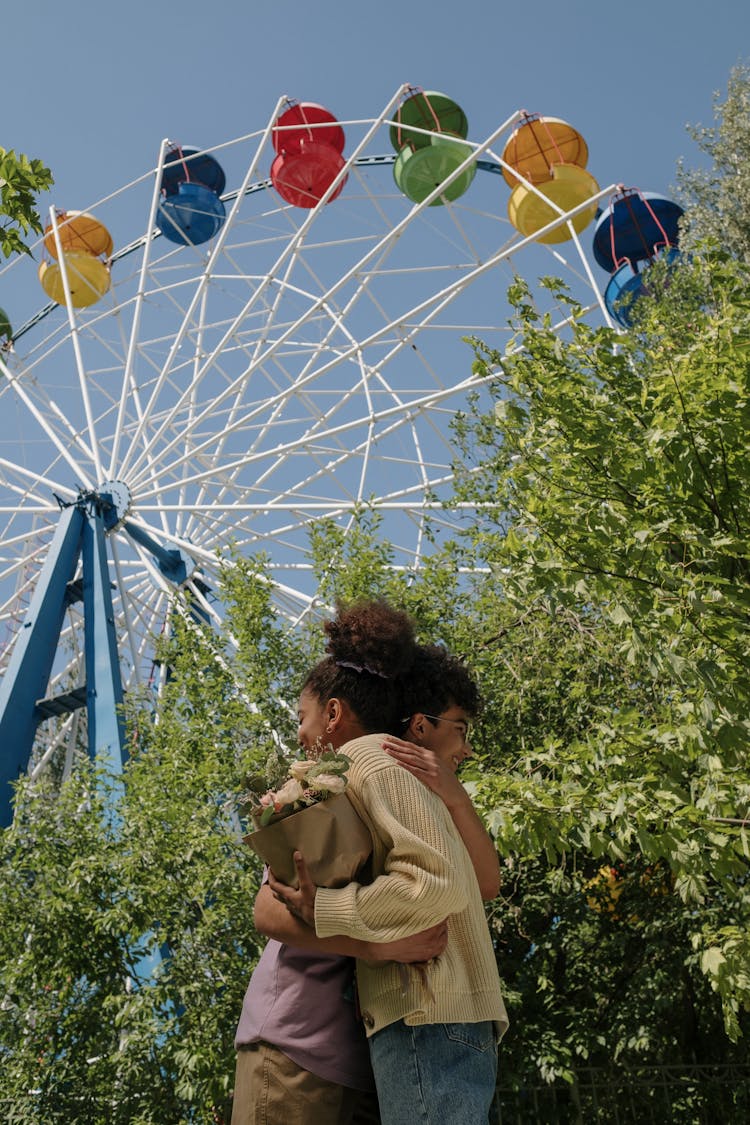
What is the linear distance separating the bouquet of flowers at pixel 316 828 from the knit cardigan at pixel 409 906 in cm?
4

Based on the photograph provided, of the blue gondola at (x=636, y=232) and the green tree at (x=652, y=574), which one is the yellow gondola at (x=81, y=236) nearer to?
the blue gondola at (x=636, y=232)

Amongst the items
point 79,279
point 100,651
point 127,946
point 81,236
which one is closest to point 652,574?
point 127,946

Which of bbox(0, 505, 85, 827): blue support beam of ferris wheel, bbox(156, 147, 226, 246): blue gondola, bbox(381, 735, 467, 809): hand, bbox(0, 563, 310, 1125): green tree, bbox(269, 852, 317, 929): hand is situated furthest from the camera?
bbox(156, 147, 226, 246): blue gondola

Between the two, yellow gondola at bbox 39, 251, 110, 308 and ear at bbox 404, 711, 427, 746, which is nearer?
ear at bbox 404, 711, 427, 746

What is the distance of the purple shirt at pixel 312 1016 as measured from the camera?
1.88 metres

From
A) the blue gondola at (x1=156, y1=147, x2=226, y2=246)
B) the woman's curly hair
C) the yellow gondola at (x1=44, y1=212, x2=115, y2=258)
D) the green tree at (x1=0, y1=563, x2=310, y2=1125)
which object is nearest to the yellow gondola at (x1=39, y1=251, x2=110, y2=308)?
the yellow gondola at (x1=44, y1=212, x2=115, y2=258)

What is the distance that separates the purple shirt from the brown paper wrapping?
0.22 metres

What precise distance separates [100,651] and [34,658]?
0.82m

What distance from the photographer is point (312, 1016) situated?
75.6 inches

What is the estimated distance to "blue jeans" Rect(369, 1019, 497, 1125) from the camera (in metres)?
1.75

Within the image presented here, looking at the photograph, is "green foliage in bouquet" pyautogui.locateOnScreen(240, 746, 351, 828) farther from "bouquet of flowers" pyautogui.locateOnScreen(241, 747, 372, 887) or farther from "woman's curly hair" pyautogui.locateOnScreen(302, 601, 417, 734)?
"woman's curly hair" pyautogui.locateOnScreen(302, 601, 417, 734)

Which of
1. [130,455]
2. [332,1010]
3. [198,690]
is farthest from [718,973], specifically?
[130,455]

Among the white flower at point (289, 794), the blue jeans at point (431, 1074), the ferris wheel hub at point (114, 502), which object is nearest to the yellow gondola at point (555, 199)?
the ferris wheel hub at point (114, 502)

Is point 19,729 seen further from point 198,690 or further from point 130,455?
point 130,455
